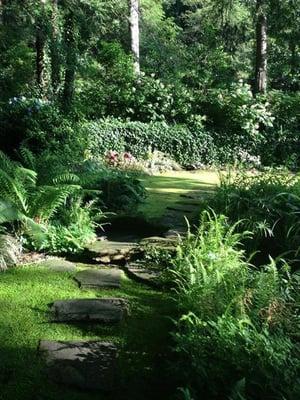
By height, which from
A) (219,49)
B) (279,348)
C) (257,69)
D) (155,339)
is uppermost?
(219,49)

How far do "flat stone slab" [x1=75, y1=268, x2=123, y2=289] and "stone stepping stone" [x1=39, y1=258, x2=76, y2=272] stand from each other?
16 cm

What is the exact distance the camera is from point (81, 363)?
2.75 meters

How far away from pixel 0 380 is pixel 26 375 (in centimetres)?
14

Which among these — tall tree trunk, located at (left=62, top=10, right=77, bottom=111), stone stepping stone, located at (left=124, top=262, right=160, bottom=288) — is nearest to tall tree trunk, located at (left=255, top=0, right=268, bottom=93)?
tall tree trunk, located at (left=62, top=10, right=77, bottom=111)

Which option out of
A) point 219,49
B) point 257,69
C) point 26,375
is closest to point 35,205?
point 26,375

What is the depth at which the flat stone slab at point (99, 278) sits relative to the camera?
4.01 m

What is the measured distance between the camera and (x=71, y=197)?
546 cm

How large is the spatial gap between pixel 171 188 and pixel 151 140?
4.62 metres

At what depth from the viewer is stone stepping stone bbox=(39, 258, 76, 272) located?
4.33m

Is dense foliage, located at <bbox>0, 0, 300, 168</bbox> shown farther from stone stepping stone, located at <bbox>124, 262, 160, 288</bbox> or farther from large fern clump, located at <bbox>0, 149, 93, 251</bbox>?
stone stepping stone, located at <bbox>124, 262, 160, 288</bbox>

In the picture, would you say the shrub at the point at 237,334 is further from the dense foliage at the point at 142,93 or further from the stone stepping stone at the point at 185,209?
the dense foliage at the point at 142,93

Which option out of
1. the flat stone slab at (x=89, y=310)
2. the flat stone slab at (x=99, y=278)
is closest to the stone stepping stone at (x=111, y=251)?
the flat stone slab at (x=99, y=278)

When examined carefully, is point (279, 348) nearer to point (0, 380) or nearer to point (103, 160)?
point (0, 380)

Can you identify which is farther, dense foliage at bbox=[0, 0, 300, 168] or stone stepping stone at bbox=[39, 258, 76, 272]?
dense foliage at bbox=[0, 0, 300, 168]
